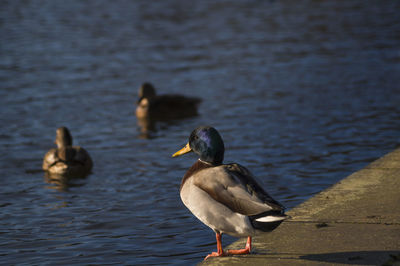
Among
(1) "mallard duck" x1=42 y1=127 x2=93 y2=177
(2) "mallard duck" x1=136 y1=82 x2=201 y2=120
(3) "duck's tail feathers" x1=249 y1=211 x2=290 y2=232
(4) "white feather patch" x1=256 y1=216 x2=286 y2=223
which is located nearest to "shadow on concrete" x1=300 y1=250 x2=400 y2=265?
(3) "duck's tail feathers" x1=249 y1=211 x2=290 y2=232

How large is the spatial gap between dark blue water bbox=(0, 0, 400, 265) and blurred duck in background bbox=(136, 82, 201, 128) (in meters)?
0.31

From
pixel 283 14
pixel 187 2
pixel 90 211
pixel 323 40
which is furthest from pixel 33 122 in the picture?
pixel 187 2

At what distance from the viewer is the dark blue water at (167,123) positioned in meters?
7.40

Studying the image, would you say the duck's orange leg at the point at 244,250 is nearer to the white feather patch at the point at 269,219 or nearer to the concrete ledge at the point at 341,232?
the concrete ledge at the point at 341,232

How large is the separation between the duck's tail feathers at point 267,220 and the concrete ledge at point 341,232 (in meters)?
0.29

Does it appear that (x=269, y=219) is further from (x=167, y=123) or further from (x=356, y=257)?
(x=167, y=123)

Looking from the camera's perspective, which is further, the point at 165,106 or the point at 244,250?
the point at 165,106

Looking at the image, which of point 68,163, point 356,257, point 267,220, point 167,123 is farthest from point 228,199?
point 167,123

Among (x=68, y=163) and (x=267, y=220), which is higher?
(x=267, y=220)

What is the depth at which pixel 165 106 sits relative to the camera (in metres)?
14.0

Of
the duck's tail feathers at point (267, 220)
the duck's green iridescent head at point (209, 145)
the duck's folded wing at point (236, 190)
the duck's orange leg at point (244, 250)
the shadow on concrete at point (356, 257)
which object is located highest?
the duck's green iridescent head at point (209, 145)

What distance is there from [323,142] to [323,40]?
10153 mm

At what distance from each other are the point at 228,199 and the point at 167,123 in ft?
27.0

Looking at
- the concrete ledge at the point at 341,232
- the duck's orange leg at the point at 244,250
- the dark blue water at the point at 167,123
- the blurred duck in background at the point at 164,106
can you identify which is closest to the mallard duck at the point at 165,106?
the blurred duck in background at the point at 164,106
